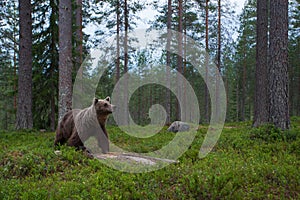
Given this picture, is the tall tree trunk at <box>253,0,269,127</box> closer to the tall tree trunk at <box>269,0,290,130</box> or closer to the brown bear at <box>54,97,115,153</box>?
the tall tree trunk at <box>269,0,290,130</box>

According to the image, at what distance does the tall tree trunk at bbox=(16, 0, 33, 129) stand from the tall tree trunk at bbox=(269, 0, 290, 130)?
37.5ft

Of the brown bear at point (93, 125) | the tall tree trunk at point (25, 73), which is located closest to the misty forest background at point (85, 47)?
the tall tree trunk at point (25, 73)

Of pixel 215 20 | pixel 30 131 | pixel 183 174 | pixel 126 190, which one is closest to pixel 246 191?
pixel 183 174

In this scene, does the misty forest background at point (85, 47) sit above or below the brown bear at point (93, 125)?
above

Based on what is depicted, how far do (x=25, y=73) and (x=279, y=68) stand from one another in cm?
1201

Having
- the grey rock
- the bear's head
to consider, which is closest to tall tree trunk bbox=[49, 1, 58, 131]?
the grey rock

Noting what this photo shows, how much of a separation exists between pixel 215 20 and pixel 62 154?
25084 millimetres

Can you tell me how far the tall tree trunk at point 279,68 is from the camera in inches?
420

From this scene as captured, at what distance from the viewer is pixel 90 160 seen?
713 centimetres

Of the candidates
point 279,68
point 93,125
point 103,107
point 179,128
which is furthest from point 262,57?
point 93,125

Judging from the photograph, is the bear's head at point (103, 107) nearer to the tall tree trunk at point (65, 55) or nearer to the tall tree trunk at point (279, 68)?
the tall tree trunk at point (65, 55)

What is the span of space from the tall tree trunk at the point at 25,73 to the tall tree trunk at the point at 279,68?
11.4 meters

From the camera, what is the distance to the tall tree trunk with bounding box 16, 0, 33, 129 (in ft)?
46.2

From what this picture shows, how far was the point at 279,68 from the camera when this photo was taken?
1077 cm
